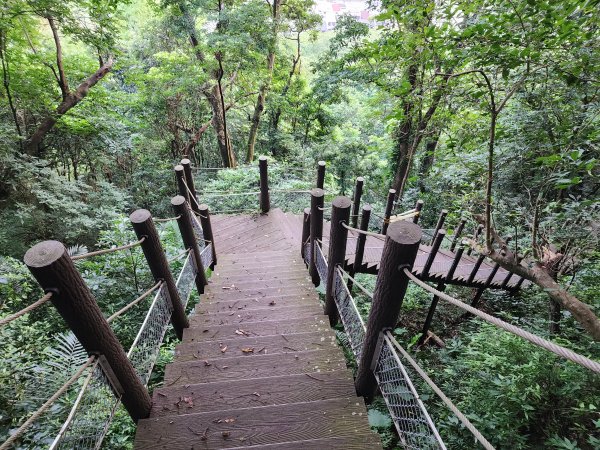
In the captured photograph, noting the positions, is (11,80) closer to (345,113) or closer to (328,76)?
(328,76)

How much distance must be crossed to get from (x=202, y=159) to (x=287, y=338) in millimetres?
11669

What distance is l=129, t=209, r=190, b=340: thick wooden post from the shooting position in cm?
234

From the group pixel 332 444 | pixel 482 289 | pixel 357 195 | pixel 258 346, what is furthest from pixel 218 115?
pixel 332 444

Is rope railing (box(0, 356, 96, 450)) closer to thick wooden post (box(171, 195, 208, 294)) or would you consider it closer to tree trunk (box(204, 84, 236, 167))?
thick wooden post (box(171, 195, 208, 294))

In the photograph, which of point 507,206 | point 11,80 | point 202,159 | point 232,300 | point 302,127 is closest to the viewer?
point 232,300

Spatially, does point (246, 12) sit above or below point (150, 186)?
above

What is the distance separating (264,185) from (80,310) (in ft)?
17.5

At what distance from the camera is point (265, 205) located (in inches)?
280

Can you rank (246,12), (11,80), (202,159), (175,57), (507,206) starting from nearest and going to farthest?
(507,206) → (11,80) → (246,12) → (175,57) → (202,159)

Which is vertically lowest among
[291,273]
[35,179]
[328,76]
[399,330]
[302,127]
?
[399,330]

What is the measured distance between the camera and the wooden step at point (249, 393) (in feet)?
7.25

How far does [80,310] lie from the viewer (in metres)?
1.59

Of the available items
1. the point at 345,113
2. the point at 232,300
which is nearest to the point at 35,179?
the point at 232,300

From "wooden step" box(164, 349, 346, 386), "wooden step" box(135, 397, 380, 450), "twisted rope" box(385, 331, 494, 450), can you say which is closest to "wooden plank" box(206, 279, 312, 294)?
"wooden step" box(164, 349, 346, 386)
